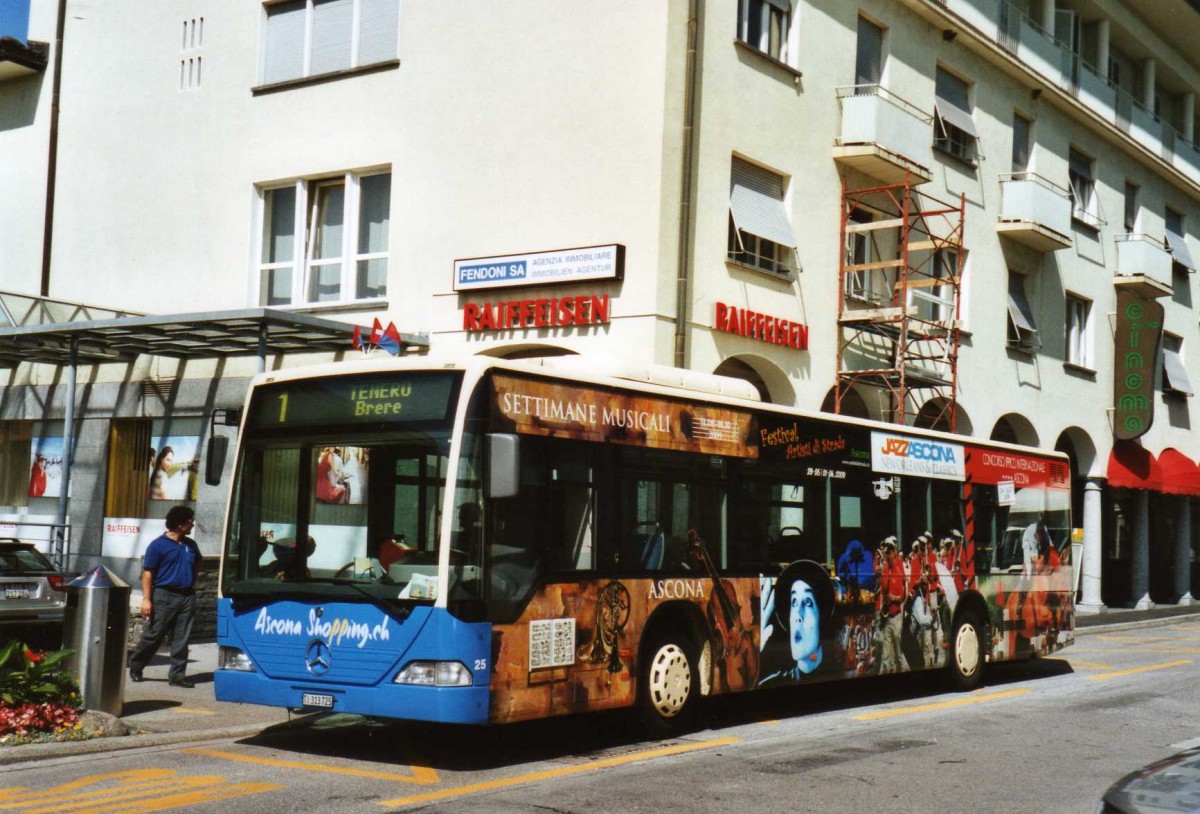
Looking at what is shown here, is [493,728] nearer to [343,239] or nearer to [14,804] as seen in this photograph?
[14,804]

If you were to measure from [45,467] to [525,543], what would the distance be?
Result: 1603 centimetres

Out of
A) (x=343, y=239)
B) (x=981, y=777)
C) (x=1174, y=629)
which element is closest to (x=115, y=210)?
(x=343, y=239)

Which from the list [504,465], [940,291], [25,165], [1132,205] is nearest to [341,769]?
[504,465]

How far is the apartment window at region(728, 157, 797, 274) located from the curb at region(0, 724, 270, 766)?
34.0 ft

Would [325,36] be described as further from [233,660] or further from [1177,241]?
[1177,241]

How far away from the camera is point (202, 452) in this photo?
68.2ft

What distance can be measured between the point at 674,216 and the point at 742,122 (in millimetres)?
2236

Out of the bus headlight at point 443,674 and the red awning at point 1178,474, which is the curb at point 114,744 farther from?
the red awning at point 1178,474

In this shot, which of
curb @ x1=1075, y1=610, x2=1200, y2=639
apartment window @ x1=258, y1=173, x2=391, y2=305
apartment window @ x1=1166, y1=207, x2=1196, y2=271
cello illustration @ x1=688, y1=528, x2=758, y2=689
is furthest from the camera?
apartment window @ x1=1166, y1=207, x2=1196, y2=271

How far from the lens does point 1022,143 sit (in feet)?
88.7

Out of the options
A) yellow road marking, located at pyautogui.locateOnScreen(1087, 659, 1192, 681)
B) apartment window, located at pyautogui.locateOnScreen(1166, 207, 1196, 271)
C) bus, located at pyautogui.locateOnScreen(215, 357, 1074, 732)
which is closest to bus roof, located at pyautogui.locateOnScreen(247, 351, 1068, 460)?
bus, located at pyautogui.locateOnScreen(215, 357, 1074, 732)

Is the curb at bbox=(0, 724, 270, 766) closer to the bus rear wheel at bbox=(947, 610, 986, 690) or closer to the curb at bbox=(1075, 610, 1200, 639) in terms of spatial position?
the bus rear wheel at bbox=(947, 610, 986, 690)

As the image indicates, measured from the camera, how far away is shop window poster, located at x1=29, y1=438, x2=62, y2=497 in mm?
22766

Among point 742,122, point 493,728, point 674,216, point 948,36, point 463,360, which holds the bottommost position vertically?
point 493,728
